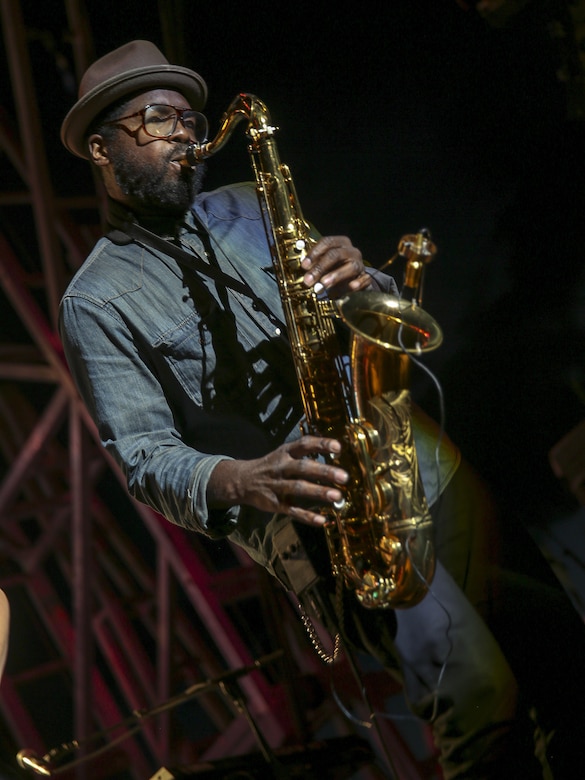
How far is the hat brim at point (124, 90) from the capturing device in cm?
219

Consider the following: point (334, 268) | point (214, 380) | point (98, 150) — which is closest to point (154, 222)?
point (98, 150)

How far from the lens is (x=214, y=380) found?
2154 mm

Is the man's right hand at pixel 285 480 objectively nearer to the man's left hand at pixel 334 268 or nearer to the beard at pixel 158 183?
the man's left hand at pixel 334 268

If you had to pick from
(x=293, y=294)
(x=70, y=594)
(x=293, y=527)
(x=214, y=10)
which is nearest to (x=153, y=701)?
(x=70, y=594)

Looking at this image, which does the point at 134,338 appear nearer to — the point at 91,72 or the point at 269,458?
the point at 269,458

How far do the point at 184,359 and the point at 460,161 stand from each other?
1049 millimetres

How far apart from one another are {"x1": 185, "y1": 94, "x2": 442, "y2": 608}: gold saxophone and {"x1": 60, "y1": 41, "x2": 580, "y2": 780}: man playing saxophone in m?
0.08

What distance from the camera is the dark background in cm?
251

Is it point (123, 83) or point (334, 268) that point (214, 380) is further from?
point (123, 83)

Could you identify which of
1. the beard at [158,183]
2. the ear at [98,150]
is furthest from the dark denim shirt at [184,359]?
the ear at [98,150]

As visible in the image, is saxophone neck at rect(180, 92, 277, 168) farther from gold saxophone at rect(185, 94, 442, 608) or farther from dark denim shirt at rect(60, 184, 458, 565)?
dark denim shirt at rect(60, 184, 458, 565)

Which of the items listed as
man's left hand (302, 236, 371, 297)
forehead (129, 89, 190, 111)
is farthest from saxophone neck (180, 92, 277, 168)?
man's left hand (302, 236, 371, 297)

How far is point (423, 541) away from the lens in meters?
1.96

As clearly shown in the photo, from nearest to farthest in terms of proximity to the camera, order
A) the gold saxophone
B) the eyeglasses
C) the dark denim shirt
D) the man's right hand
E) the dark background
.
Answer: the man's right hand < the gold saxophone < the dark denim shirt < the eyeglasses < the dark background
